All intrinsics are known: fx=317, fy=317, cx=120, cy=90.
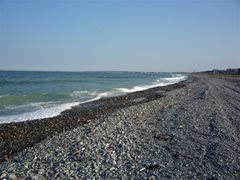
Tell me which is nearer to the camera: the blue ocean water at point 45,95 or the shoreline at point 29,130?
the shoreline at point 29,130

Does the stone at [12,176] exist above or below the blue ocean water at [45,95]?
above

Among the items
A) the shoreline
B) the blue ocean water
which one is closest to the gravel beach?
the shoreline

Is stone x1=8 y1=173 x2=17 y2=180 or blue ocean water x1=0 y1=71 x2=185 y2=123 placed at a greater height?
stone x1=8 y1=173 x2=17 y2=180

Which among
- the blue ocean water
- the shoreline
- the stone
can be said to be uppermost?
the stone

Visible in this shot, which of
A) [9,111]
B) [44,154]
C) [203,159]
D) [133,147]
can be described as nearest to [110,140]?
[133,147]

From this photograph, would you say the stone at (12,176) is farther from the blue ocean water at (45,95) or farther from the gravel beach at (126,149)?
the blue ocean water at (45,95)

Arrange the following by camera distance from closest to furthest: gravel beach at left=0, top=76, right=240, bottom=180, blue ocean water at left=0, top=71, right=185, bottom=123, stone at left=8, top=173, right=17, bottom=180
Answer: stone at left=8, top=173, right=17, bottom=180
gravel beach at left=0, top=76, right=240, bottom=180
blue ocean water at left=0, top=71, right=185, bottom=123

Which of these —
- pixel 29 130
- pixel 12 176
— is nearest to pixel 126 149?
pixel 12 176

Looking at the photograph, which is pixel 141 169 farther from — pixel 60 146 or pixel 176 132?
pixel 176 132

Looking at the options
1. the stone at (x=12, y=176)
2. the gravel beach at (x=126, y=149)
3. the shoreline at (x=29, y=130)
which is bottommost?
the shoreline at (x=29, y=130)

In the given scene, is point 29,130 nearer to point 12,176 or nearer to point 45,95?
point 12,176

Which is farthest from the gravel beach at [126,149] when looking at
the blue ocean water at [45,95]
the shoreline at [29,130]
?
the blue ocean water at [45,95]

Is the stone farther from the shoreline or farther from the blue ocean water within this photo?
the blue ocean water

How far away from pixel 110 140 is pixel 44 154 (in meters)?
2.25
